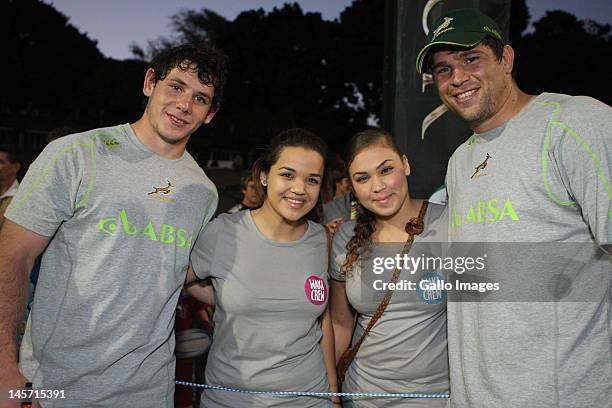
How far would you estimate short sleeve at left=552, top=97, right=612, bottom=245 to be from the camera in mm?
1617

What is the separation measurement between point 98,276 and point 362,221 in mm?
1477

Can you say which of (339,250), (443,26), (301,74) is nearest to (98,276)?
(339,250)

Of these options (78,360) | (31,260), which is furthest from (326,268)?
(31,260)

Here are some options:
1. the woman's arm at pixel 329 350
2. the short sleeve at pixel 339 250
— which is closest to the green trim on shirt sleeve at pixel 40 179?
the short sleeve at pixel 339 250

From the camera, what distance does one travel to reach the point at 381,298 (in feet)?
7.61

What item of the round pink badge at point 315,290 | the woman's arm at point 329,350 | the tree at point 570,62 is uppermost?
the tree at point 570,62

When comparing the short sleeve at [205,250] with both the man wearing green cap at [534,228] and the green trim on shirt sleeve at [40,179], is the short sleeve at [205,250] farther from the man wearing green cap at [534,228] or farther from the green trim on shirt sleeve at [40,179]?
the man wearing green cap at [534,228]

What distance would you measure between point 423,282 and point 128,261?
5.09 feet

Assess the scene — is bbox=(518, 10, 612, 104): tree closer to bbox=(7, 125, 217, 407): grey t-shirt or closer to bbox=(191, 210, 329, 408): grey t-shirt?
bbox=(191, 210, 329, 408): grey t-shirt

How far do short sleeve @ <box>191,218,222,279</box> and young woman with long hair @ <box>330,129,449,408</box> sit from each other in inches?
28.2

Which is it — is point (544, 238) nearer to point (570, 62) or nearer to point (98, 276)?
point (98, 276)

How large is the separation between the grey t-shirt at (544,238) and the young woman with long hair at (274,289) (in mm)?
798

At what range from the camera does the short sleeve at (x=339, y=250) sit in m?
2.49

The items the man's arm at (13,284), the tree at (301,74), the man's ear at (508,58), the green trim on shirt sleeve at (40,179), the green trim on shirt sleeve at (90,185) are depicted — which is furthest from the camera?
the tree at (301,74)
